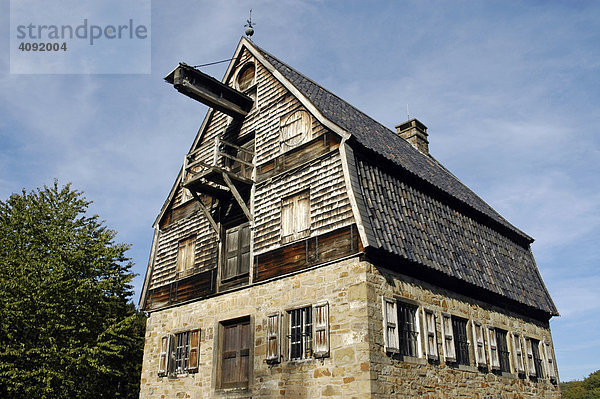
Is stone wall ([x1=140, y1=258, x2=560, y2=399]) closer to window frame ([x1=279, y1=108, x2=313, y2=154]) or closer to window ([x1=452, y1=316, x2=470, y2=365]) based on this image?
window ([x1=452, y1=316, x2=470, y2=365])

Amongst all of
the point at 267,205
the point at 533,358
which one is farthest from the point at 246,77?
the point at 533,358

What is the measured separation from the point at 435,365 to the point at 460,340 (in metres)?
1.86

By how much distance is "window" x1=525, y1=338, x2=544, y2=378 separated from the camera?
1695 cm

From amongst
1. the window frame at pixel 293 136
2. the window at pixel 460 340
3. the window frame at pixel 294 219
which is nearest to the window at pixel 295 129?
the window frame at pixel 293 136

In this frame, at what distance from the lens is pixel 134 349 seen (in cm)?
2625

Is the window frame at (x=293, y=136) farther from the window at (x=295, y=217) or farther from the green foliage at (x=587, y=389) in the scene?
the green foliage at (x=587, y=389)

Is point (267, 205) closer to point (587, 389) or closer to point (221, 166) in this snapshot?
point (221, 166)

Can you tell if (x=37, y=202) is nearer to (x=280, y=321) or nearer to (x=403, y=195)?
(x=280, y=321)

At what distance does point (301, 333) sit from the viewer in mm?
12883

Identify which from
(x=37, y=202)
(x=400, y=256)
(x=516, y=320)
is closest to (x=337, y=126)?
(x=400, y=256)

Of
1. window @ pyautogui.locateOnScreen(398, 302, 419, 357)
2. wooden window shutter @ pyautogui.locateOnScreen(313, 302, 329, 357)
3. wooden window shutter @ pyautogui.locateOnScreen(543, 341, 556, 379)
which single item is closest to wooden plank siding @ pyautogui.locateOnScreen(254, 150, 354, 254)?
wooden window shutter @ pyautogui.locateOnScreen(313, 302, 329, 357)

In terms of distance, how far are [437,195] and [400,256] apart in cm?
445

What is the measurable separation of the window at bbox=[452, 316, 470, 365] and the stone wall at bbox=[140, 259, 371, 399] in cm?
402

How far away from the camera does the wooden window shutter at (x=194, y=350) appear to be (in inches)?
613
